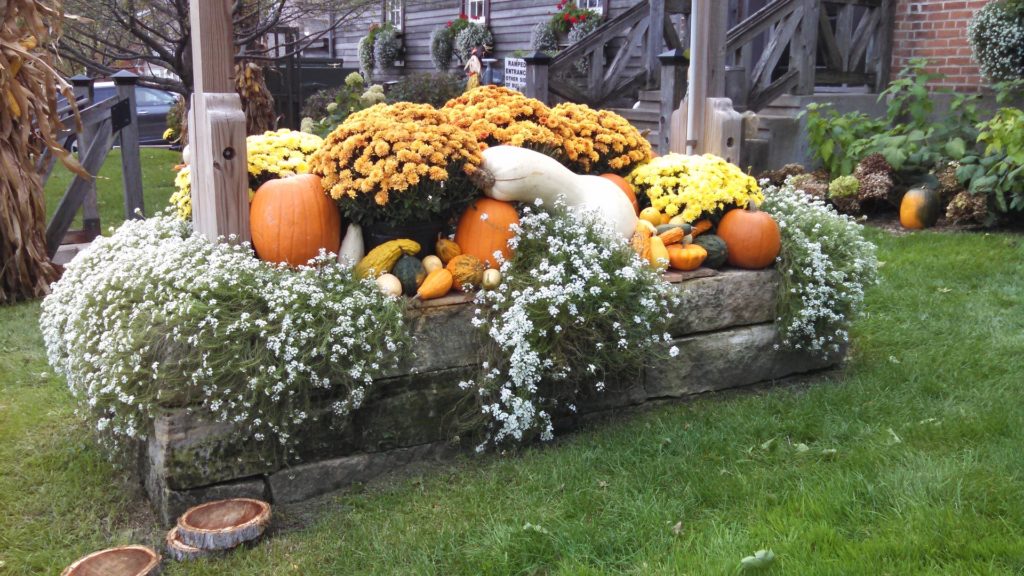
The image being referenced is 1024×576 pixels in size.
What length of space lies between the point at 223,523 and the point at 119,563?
0.33 metres

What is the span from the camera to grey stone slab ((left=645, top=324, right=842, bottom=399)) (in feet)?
12.3

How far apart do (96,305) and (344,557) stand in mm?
1337

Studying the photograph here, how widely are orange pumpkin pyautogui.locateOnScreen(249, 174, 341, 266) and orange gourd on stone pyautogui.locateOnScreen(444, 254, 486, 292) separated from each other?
0.50m

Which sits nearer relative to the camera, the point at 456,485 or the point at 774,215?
the point at 456,485

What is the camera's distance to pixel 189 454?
9.50ft

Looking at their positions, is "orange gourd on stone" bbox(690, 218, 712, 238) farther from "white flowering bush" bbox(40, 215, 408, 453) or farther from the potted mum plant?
"white flowering bush" bbox(40, 215, 408, 453)

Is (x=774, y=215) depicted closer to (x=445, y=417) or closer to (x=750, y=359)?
(x=750, y=359)

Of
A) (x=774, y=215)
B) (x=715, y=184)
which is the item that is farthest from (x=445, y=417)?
(x=774, y=215)

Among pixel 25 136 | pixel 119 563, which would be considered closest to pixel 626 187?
pixel 119 563

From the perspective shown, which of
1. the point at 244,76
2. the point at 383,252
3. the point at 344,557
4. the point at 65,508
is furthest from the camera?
the point at 244,76

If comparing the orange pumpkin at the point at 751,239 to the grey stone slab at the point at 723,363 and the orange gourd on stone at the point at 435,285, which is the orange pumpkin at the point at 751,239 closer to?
the grey stone slab at the point at 723,363

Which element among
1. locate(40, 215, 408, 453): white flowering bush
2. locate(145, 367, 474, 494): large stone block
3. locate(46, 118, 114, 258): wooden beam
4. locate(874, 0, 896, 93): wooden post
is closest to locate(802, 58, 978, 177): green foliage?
locate(874, 0, 896, 93): wooden post

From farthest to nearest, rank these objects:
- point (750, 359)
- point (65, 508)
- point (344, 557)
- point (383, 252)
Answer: point (750, 359)
point (383, 252)
point (65, 508)
point (344, 557)

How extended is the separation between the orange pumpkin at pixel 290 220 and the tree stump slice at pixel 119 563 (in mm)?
1159
